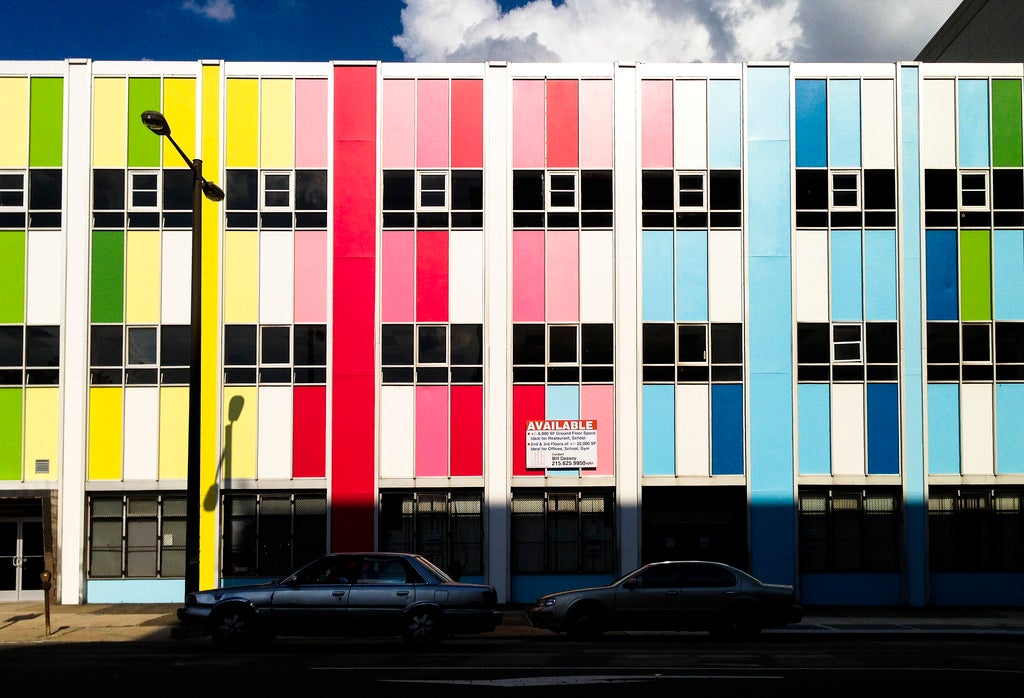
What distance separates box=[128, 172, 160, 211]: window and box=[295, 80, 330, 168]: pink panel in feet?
11.1

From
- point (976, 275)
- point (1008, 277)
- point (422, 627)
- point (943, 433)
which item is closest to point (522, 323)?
point (422, 627)

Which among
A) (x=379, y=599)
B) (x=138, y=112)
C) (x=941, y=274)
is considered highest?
(x=138, y=112)

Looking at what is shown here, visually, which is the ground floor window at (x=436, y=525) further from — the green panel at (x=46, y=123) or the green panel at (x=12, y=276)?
the green panel at (x=46, y=123)

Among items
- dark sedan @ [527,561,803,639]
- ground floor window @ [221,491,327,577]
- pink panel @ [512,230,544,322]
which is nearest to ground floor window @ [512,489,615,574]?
pink panel @ [512,230,544,322]

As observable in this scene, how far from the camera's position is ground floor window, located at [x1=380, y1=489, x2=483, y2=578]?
24500 mm

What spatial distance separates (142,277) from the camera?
80.9 ft

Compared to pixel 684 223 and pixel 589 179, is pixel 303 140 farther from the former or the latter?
pixel 684 223

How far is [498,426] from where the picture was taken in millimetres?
24500

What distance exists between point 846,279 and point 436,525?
1130 centimetres

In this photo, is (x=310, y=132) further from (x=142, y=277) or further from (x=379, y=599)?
(x=379, y=599)

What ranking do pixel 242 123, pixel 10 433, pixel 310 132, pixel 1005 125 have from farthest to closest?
1. pixel 1005 125
2. pixel 310 132
3. pixel 242 123
4. pixel 10 433

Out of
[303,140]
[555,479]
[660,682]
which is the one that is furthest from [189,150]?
[660,682]

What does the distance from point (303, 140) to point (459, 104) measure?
382cm

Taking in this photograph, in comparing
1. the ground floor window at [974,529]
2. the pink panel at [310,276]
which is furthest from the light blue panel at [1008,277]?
the pink panel at [310,276]
